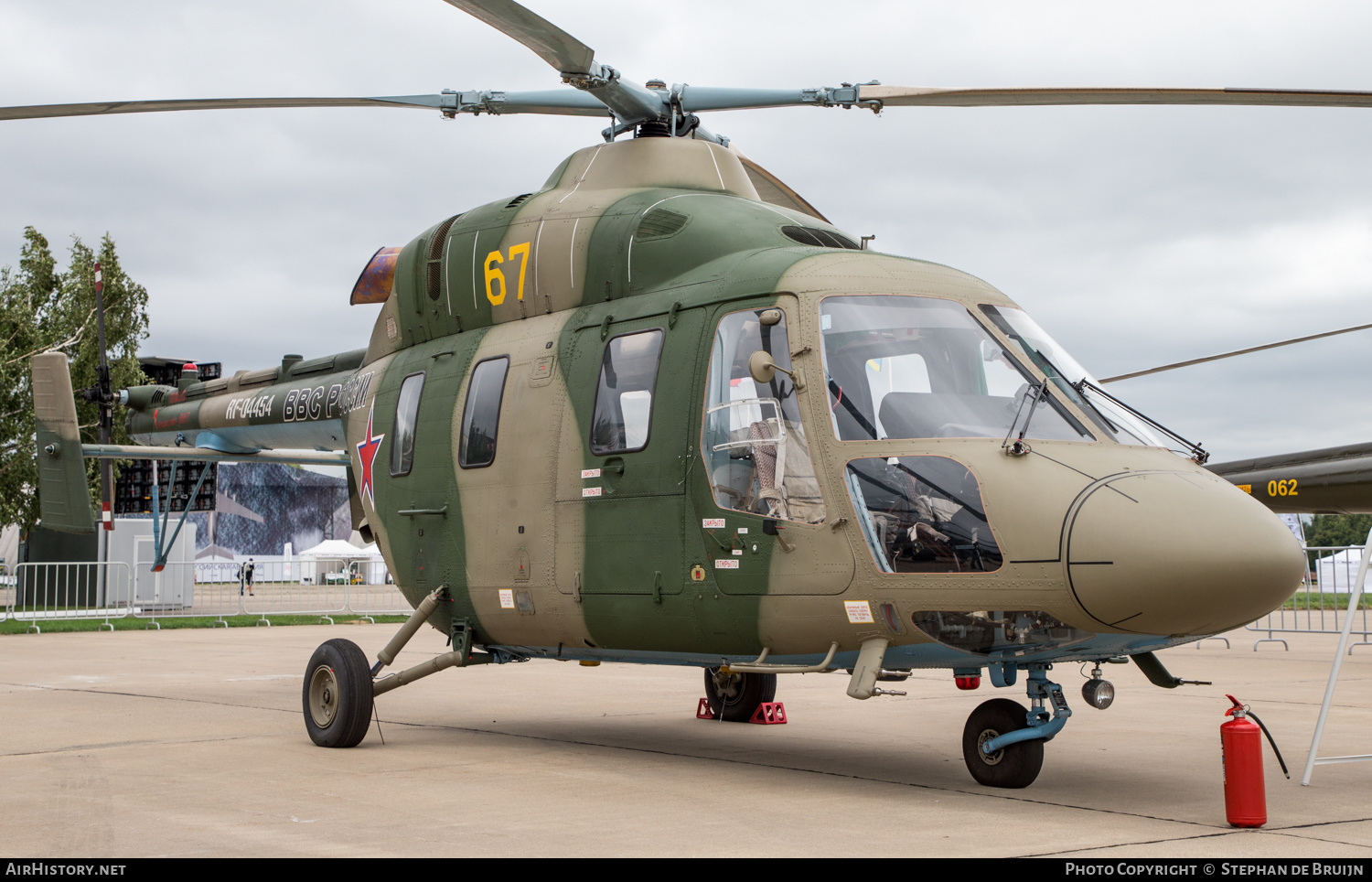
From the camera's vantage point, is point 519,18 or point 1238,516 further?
point 519,18

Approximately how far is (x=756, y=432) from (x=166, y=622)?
68.8 feet

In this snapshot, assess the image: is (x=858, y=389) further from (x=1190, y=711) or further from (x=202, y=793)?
(x=1190, y=711)

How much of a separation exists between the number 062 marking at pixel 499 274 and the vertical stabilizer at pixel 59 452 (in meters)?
7.16

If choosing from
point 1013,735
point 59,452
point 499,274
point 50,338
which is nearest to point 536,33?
point 499,274

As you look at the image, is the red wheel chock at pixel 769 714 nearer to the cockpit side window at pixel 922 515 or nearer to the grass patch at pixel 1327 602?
the cockpit side window at pixel 922 515

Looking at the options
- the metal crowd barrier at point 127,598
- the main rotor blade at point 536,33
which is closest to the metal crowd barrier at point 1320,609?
the main rotor blade at point 536,33

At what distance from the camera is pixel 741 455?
7.21m

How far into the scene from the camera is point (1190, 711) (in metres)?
11.3

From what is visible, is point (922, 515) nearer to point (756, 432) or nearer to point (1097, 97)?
point (756, 432)

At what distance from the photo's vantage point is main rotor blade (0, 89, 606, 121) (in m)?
8.34

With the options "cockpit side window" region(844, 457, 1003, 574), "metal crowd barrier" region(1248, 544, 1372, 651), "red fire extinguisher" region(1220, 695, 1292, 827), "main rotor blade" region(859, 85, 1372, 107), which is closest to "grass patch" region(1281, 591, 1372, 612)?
"metal crowd barrier" region(1248, 544, 1372, 651)

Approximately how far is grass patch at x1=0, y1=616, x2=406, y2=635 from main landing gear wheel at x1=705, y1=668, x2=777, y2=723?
16.6 m

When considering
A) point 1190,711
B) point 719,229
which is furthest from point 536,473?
point 1190,711

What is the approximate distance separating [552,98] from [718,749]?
479cm
